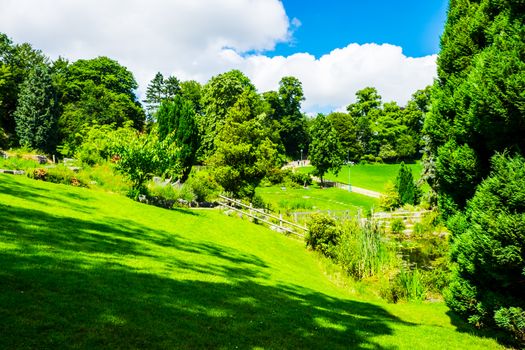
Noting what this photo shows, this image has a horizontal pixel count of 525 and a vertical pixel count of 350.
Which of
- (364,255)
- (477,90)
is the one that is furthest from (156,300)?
(364,255)

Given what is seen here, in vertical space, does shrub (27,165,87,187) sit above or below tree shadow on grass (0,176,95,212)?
above

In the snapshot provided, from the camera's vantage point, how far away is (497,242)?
268 inches

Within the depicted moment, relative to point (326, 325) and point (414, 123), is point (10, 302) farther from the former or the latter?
point (414, 123)

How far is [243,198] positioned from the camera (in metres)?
33.7

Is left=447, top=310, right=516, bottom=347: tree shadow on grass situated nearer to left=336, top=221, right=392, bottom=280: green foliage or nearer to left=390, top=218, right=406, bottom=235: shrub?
left=336, top=221, right=392, bottom=280: green foliage

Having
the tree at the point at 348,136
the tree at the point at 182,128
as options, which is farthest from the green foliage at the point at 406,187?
the tree at the point at 348,136

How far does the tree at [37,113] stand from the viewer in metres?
54.7

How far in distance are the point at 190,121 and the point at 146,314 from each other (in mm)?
30506

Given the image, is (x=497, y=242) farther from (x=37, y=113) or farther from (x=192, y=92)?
(x=192, y=92)

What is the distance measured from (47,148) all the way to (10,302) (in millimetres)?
58947

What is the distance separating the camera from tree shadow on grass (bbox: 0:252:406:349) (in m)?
5.73

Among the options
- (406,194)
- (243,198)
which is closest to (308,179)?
(406,194)

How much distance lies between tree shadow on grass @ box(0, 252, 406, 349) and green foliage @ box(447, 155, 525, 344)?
2422 millimetres

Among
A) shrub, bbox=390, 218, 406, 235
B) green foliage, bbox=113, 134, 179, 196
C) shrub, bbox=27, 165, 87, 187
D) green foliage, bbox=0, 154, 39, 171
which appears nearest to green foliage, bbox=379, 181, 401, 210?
shrub, bbox=390, 218, 406, 235
